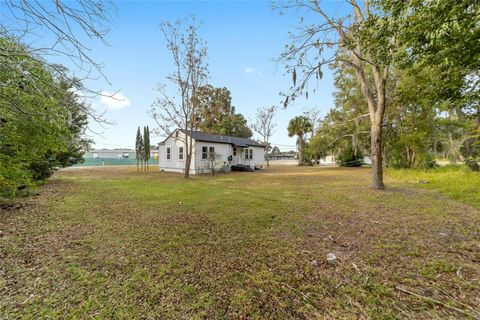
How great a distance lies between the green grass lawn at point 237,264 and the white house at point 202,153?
38.1 ft

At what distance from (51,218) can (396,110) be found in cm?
2092

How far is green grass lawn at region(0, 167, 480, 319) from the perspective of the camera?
1.98 metres

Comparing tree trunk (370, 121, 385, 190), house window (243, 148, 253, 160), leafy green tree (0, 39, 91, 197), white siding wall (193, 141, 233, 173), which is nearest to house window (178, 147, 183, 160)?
white siding wall (193, 141, 233, 173)

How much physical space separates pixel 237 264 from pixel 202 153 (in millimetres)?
14804

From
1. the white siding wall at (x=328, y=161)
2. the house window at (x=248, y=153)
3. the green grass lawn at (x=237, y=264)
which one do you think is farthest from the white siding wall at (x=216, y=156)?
the white siding wall at (x=328, y=161)

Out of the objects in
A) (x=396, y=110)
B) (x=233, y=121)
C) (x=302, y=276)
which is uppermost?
(x=233, y=121)

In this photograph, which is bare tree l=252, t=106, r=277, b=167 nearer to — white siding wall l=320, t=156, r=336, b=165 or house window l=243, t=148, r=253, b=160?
house window l=243, t=148, r=253, b=160

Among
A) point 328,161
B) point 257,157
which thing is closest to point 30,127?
point 257,157

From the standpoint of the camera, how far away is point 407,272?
258 centimetres

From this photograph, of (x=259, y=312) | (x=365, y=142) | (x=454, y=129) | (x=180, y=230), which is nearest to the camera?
(x=259, y=312)

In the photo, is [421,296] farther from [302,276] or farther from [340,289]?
[302,276]

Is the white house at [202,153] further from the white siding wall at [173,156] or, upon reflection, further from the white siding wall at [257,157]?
the white siding wall at [257,157]

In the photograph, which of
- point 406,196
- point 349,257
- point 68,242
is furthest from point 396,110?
point 68,242

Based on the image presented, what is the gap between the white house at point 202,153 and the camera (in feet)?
55.2
